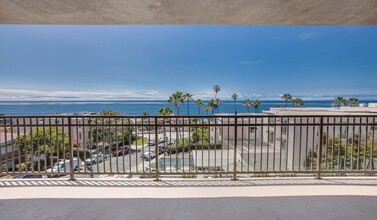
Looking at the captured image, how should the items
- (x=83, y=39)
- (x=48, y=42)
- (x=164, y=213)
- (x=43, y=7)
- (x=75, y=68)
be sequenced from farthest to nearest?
(x=75, y=68)
(x=83, y=39)
(x=48, y=42)
(x=43, y=7)
(x=164, y=213)

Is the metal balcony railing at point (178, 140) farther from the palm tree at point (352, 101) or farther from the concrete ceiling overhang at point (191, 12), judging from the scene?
the palm tree at point (352, 101)

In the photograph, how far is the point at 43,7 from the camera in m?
2.11

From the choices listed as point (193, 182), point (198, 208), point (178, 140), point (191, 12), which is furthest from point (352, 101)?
point (198, 208)

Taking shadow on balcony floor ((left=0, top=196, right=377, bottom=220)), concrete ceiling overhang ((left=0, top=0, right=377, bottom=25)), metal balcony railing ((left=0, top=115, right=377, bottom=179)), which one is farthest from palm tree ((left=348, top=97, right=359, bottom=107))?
shadow on balcony floor ((left=0, top=196, right=377, bottom=220))

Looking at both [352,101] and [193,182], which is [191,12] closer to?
[193,182]

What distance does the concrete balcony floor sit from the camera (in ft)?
6.39

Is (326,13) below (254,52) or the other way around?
below

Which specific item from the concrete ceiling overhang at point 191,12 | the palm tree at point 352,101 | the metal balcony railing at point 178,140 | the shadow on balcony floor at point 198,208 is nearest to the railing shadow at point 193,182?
the metal balcony railing at point 178,140

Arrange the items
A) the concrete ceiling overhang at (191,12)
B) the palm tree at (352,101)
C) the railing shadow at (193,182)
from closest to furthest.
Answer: the concrete ceiling overhang at (191,12) < the railing shadow at (193,182) < the palm tree at (352,101)

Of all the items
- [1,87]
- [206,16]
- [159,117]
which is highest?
[1,87]

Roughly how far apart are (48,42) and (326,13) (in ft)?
269

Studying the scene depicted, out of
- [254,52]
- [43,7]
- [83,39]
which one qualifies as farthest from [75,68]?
[43,7]

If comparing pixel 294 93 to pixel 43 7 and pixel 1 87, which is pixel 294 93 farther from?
pixel 1 87

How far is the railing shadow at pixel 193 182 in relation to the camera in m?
2.65
